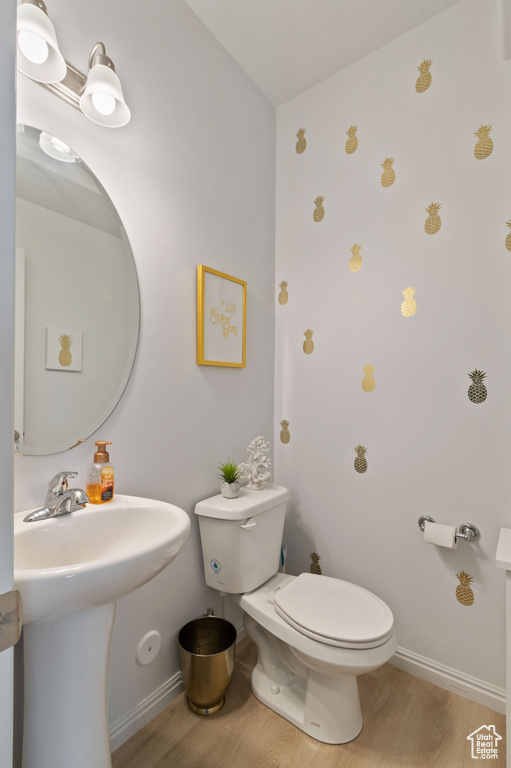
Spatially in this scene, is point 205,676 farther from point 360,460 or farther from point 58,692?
point 360,460

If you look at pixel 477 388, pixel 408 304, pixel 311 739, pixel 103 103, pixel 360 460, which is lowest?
pixel 311 739

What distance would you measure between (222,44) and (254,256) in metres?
0.89

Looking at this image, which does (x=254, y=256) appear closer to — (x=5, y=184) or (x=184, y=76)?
(x=184, y=76)

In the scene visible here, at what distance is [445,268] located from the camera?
5.11 feet

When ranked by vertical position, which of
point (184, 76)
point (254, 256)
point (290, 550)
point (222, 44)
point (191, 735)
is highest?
point (222, 44)

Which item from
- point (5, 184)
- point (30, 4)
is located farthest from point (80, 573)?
point (30, 4)

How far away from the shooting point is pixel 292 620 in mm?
1285

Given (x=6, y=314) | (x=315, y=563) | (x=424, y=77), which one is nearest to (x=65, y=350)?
(x=6, y=314)

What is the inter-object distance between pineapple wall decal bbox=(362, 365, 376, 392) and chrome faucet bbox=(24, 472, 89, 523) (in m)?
1.22

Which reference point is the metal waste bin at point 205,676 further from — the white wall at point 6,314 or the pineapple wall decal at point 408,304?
the pineapple wall decal at point 408,304

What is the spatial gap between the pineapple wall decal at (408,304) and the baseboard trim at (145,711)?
5.53 ft

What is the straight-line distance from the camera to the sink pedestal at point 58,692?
2.82 ft

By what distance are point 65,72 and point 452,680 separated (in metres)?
2.40

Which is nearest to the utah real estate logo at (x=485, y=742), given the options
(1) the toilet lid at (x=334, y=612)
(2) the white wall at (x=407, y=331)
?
(2) the white wall at (x=407, y=331)
